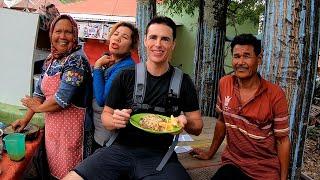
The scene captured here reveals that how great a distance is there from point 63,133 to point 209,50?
410 centimetres

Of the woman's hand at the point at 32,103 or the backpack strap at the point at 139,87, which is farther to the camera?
the woman's hand at the point at 32,103

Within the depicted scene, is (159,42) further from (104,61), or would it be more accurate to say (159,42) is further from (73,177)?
(73,177)

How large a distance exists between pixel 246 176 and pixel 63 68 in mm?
1800

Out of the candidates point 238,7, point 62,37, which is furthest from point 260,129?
point 238,7

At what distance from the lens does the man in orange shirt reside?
2.87 metres

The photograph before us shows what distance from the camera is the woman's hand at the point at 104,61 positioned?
3204mm

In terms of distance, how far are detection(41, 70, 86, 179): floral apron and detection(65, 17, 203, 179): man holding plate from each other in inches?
17.2

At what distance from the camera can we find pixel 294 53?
10.7 ft

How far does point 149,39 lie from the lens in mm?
2877

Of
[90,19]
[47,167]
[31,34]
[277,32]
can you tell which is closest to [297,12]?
[277,32]

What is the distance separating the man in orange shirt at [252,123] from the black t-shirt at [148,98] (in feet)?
1.39

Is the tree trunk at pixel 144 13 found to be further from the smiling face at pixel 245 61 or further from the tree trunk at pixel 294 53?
the smiling face at pixel 245 61

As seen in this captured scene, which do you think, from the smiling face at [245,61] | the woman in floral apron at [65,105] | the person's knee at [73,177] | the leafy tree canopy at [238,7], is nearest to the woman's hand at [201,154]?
the smiling face at [245,61]

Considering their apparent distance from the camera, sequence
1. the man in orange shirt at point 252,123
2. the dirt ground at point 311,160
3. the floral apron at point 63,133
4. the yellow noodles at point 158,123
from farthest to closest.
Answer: the dirt ground at point 311,160, the floral apron at point 63,133, the man in orange shirt at point 252,123, the yellow noodles at point 158,123
